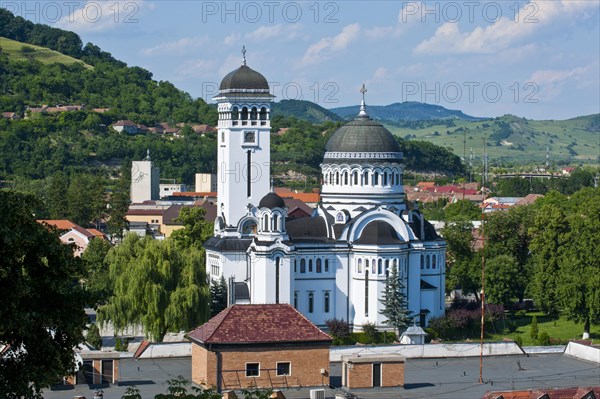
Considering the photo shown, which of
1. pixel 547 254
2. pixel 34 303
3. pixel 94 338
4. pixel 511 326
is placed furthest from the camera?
pixel 547 254

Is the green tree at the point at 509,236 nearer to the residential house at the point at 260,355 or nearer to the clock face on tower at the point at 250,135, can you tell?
the clock face on tower at the point at 250,135

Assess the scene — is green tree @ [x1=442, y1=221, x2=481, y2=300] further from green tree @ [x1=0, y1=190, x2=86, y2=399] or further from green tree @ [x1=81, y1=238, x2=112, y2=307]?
green tree @ [x1=0, y1=190, x2=86, y2=399]

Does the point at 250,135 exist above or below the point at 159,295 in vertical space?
above

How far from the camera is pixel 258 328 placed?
45.2m

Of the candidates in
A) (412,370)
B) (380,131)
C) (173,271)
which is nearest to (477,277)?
(380,131)

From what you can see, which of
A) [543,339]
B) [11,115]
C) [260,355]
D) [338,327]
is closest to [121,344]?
[338,327]

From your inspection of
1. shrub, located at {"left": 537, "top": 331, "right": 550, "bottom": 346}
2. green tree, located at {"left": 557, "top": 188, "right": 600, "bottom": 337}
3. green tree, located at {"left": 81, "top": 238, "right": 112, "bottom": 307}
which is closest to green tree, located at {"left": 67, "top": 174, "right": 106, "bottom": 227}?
green tree, located at {"left": 81, "top": 238, "right": 112, "bottom": 307}

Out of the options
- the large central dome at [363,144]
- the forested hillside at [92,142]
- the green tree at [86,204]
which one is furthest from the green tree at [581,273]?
the forested hillside at [92,142]

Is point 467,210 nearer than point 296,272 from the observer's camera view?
No

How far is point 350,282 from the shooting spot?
69375 millimetres

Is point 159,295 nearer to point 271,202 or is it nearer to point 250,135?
point 271,202

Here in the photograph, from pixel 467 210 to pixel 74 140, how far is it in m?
65.6

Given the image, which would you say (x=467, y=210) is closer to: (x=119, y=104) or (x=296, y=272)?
(x=296, y=272)

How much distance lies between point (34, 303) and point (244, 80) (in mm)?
43801
